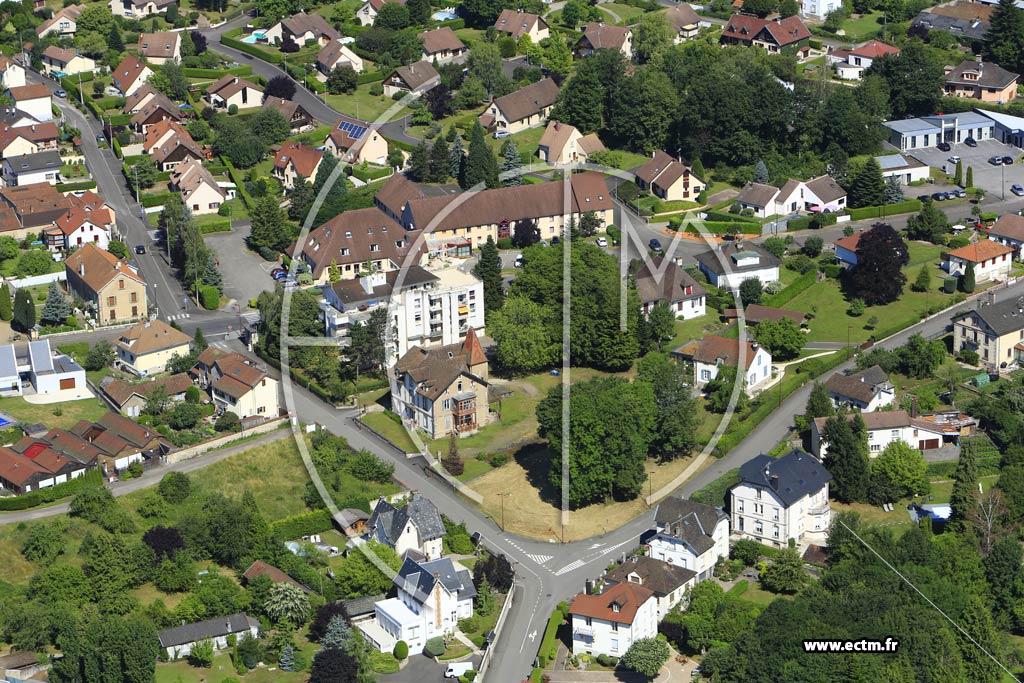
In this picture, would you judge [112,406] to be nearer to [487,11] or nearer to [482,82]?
[482,82]

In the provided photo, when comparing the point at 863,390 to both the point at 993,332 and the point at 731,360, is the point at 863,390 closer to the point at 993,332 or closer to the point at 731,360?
the point at 731,360

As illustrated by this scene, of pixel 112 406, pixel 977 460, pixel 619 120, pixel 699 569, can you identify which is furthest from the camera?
pixel 619 120

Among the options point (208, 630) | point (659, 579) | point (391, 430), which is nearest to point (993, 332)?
point (659, 579)

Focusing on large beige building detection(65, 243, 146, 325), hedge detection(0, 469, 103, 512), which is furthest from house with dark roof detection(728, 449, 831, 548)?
large beige building detection(65, 243, 146, 325)

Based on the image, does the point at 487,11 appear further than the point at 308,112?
Yes

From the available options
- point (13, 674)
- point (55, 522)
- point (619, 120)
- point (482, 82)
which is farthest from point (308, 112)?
point (13, 674)

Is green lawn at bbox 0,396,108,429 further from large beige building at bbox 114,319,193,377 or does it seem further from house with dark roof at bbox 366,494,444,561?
house with dark roof at bbox 366,494,444,561
